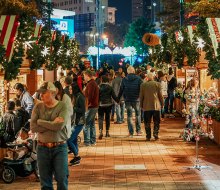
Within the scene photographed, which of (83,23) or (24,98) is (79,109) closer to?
(24,98)

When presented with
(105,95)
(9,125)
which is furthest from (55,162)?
(105,95)

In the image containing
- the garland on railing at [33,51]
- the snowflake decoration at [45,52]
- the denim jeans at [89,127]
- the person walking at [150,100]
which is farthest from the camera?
the snowflake decoration at [45,52]

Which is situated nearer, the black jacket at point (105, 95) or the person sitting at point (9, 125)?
the person sitting at point (9, 125)

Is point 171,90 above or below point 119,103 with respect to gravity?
above

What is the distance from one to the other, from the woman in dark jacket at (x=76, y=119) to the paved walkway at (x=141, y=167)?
25 centimetres

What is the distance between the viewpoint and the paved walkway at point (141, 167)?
10.5 m

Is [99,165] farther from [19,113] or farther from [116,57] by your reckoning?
[116,57]

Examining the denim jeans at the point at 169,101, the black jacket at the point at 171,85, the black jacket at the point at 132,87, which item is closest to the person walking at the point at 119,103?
the denim jeans at the point at 169,101

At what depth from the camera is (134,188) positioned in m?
10.3

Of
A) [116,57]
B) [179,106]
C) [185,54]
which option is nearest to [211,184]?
[185,54]

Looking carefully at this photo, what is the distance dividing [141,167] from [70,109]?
4.05 metres

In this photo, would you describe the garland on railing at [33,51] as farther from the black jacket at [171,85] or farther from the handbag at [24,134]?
the black jacket at [171,85]

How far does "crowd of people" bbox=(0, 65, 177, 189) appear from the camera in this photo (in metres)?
8.12

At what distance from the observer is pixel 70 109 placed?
28.6ft
